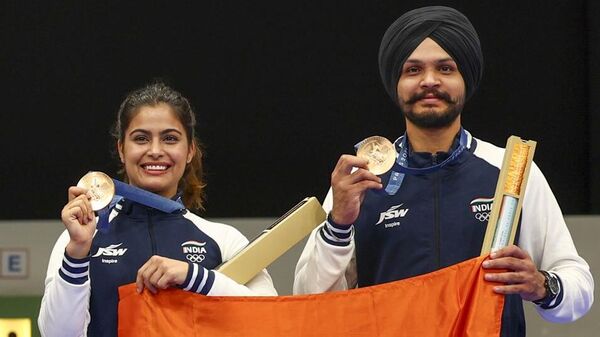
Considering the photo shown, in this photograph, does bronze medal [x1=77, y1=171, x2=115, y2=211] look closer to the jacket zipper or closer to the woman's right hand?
the woman's right hand

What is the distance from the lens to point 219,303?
278 cm

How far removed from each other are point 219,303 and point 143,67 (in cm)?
185

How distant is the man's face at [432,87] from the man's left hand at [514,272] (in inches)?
13.6

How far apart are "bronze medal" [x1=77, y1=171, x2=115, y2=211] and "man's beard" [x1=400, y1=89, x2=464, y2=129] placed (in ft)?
2.16

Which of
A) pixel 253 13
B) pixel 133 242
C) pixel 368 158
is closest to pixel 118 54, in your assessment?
pixel 253 13

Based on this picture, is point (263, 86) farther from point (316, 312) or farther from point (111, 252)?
point (316, 312)

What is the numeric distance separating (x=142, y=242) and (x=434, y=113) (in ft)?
2.34

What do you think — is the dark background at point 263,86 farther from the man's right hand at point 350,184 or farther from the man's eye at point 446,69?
the man's right hand at point 350,184

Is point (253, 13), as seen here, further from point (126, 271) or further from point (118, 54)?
point (126, 271)

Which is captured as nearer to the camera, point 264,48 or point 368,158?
point 368,158

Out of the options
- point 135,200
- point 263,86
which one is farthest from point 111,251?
point 263,86

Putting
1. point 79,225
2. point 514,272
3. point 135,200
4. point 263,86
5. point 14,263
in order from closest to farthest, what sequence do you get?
point 514,272, point 79,225, point 135,200, point 14,263, point 263,86

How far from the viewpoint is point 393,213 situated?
110 inches

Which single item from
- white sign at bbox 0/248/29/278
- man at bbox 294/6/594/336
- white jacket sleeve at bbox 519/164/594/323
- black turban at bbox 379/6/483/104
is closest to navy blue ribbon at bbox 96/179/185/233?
man at bbox 294/6/594/336
